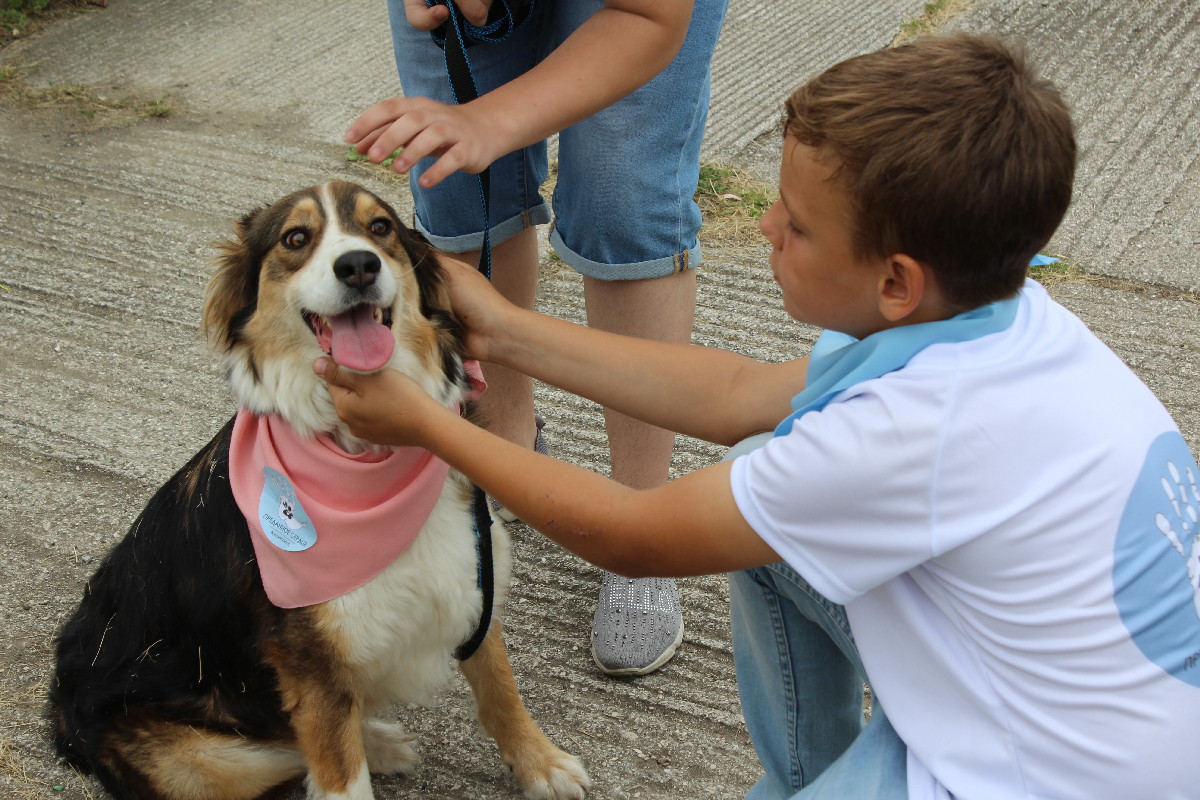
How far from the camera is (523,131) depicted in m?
2.11

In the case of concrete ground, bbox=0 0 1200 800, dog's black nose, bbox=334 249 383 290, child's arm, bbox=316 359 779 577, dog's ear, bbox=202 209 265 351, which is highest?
dog's black nose, bbox=334 249 383 290

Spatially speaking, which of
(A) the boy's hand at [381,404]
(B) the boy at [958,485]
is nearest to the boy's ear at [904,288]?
(B) the boy at [958,485]

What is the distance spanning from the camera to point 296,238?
220 cm

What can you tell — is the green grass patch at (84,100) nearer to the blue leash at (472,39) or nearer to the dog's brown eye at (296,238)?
the blue leash at (472,39)

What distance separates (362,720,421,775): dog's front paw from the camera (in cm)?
245

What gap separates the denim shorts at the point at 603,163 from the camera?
96.8 inches

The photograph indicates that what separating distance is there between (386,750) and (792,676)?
1035mm

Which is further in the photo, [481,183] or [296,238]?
[481,183]

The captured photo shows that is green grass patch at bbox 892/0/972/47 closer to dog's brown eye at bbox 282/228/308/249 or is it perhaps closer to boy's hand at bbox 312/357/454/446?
dog's brown eye at bbox 282/228/308/249

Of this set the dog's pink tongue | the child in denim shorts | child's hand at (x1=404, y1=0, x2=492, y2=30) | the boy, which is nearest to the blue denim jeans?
the boy

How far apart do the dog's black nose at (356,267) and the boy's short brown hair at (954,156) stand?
0.90 m

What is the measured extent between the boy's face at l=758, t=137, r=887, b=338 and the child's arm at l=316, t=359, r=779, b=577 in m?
0.32

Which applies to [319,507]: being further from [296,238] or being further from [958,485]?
[958,485]

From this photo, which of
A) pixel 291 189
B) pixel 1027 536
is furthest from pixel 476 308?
pixel 291 189
